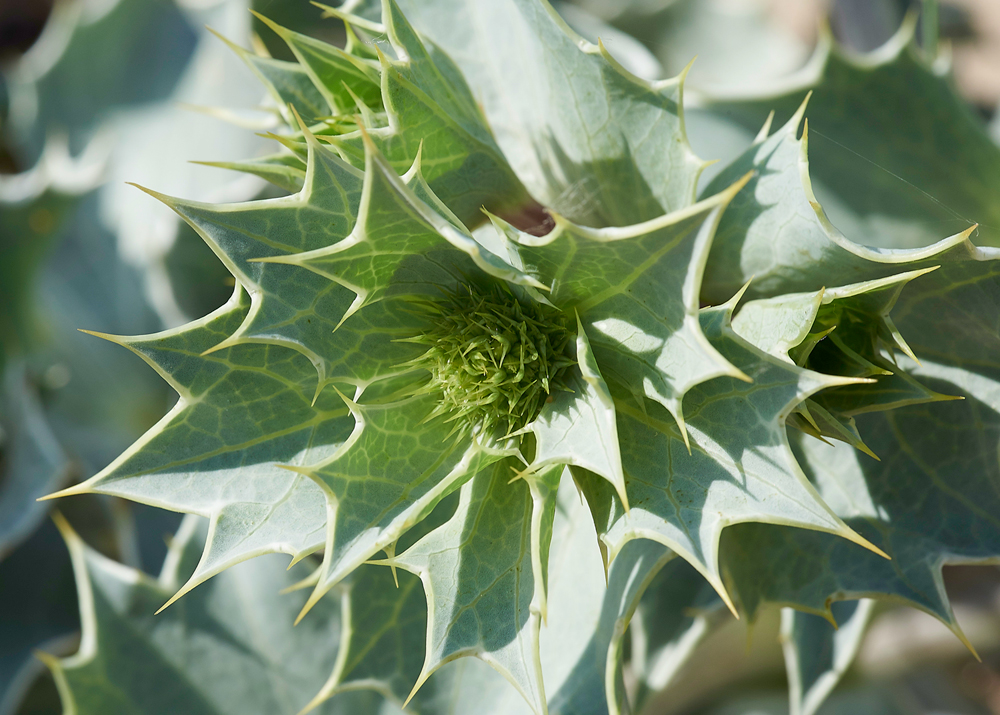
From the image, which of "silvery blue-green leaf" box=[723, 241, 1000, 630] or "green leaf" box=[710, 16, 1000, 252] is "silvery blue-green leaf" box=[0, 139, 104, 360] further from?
"silvery blue-green leaf" box=[723, 241, 1000, 630]

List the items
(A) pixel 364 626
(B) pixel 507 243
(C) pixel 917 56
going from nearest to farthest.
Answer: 1. (B) pixel 507 243
2. (A) pixel 364 626
3. (C) pixel 917 56

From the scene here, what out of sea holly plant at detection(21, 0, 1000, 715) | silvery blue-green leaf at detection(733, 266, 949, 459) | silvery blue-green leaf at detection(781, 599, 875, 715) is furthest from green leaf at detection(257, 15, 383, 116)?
silvery blue-green leaf at detection(781, 599, 875, 715)

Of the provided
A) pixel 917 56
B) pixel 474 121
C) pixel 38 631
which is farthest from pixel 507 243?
pixel 38 631

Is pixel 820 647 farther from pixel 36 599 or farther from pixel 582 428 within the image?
pixel 36 599

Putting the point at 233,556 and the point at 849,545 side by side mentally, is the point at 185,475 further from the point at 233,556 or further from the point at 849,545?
the point at 849,545

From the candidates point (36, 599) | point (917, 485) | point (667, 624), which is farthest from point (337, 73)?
point (36, 599)

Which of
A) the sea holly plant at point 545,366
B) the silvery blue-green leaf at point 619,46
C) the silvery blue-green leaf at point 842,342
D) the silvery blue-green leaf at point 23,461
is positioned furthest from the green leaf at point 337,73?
the silvery blue-green leaf at point 23,461
